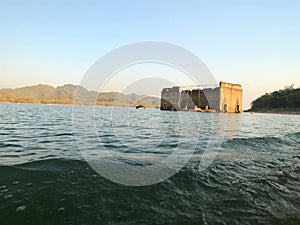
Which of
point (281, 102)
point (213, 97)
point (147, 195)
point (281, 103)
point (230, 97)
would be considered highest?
point (230, 97)

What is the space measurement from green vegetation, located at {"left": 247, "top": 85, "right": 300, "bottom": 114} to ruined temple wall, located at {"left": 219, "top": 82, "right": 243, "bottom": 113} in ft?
54.3

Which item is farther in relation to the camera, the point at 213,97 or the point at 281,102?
the point at 281,102

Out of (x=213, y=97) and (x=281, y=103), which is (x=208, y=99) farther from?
(x=281, y=103)

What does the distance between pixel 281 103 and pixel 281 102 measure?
0.52 m

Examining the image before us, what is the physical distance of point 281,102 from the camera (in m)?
98.4

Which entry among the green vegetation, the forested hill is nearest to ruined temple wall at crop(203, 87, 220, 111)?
the green vegetation

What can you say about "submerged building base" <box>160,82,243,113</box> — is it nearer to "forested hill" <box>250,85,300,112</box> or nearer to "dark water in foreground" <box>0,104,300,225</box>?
"forested hill" <box>250,85,300,112</box>

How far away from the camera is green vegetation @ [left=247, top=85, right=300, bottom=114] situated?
293ft

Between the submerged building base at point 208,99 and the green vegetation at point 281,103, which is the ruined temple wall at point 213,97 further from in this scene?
the green vegetation at point 281,103

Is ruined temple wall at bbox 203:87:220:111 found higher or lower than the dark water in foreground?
higher

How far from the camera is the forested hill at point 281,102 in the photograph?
90000 millimetres

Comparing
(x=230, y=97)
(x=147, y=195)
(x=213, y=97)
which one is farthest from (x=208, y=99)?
(x=147, y=195)

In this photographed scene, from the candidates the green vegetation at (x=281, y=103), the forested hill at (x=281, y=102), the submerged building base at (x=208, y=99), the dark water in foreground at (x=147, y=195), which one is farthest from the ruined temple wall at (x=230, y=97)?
the dark water in foreground at (x=147, y=195)

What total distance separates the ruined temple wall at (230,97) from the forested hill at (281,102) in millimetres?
18105
